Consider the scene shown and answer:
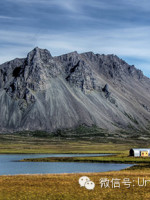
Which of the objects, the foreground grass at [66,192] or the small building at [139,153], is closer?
the foreground grass at [66,192]

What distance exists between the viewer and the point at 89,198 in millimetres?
31844

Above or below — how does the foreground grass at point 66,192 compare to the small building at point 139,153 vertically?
below

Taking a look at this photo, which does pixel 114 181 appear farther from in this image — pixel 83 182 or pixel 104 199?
pixel 104 199

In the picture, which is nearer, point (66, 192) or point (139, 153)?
point (66, 192)

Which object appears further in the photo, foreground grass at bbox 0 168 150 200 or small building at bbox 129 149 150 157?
small building at bbox 129 149 150 157

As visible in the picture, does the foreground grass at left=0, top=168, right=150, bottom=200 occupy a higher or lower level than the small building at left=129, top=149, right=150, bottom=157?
lower

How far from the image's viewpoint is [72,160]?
12012 cm

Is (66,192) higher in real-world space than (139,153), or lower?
lower

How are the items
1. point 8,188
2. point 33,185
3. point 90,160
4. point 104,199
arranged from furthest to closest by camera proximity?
1. point 90,160
2. point 33,185
3. point 8,188
4. point 104,199

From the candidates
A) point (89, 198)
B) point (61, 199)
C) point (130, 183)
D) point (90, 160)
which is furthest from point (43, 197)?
point (90, 160)

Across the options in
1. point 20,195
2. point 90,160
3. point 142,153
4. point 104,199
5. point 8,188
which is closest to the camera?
point 104,199

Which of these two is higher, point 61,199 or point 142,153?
point 142,153

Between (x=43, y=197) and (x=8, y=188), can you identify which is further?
(x=8, y=188)

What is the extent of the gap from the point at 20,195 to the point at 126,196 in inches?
368
